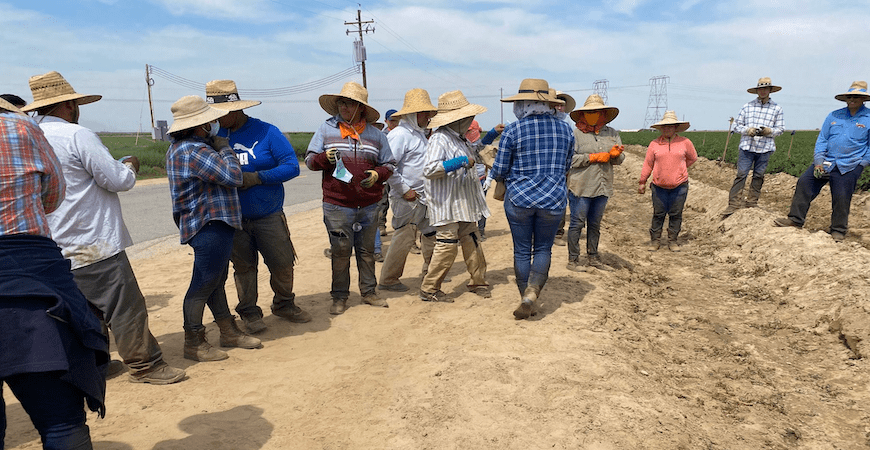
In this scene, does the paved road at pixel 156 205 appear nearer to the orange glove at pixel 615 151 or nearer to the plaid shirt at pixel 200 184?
the plaid shirt at pixel 200 184

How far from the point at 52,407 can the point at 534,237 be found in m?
3.72

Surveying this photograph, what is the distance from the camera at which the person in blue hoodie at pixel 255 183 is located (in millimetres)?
4324

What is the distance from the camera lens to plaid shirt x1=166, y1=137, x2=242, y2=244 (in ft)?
12.3

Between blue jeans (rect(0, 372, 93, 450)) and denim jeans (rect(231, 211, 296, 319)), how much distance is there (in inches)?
94.4

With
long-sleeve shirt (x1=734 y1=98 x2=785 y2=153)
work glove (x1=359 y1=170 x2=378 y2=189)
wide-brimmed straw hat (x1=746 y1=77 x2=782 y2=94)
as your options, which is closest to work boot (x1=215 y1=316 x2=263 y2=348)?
work glove (x1=359 y1=170 x2=378 y2=189)

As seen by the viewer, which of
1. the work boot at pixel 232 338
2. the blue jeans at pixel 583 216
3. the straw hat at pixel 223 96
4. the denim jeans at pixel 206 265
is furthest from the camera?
the blue jeans at pixel 583 216

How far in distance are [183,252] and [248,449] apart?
5929 mm

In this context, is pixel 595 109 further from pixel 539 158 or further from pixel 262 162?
pixel 262 162

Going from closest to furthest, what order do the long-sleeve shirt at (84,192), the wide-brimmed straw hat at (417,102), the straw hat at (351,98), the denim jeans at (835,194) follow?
the long-sleeve shirt at (84,192) → the straw hat at (351,98) → the wide-brimmed straw hat at (417,102) → the denim jeans at (835,194)

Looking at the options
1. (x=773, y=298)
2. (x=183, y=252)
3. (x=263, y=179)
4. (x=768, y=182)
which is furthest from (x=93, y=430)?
(x=768, y=182)

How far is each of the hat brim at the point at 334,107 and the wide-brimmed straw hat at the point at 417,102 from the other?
0.51m

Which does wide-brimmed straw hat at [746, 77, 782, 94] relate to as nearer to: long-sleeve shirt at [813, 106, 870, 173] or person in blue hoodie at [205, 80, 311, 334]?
long-sleeve shirt at [813, 106, 870, 173]

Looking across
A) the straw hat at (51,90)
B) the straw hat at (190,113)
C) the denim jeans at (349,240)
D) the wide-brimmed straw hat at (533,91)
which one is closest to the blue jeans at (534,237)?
the wide-brimmed straw hat at (533,91)

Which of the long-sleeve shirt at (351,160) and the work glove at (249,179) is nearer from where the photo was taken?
the work glove at (249,179)
